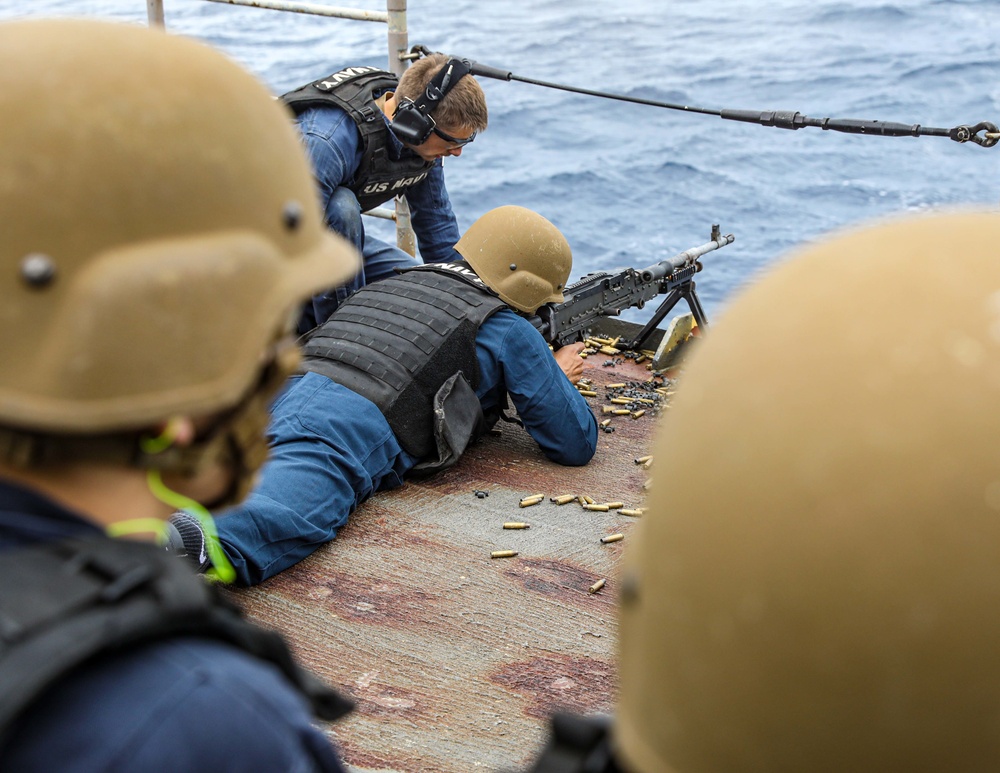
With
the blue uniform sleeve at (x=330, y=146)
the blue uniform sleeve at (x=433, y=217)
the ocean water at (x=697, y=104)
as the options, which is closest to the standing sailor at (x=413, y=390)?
the blue uniform sleeve at (x=330, y=146)

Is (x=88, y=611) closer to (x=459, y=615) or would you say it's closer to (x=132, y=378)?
(x=132, y=378)

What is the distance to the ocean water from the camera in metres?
15.5

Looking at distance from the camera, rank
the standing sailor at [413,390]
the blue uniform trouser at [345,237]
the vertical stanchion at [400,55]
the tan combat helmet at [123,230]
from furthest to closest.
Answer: the vertical stanchion at [400,55]
the blue uniform trouser at [345,237]
the standing sailor at [413,390]
the tan combat helmet at [123,230]

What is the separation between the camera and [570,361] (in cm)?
553

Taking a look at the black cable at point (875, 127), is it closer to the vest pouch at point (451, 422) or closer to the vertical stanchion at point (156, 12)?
the vest pouch at point (451, 422)

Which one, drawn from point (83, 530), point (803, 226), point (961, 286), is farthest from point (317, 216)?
point (803, 226)

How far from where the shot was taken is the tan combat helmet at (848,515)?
0.94 meters

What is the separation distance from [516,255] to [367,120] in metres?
1.30

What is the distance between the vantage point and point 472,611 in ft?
11.5

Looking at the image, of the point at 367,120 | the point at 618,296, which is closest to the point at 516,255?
the point at 618,296

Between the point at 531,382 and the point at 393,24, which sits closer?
the point at 531,382

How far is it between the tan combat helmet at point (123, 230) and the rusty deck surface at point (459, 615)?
156cm

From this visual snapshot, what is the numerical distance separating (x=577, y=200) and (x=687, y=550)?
15.7m

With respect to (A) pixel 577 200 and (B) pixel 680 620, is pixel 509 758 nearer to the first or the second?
(B) pixel 680 620
